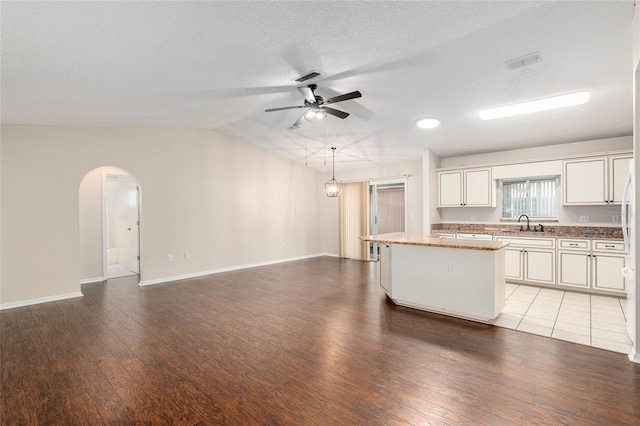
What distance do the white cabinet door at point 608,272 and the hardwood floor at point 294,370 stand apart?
7.69ft

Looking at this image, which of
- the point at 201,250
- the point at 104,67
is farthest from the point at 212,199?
the point at 104,67

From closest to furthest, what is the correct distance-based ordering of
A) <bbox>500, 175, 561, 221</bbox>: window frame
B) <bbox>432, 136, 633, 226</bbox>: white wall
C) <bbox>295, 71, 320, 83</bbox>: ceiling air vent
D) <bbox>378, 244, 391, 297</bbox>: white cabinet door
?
<bbox>295, 71, 320, 83</bbox>: ceiling air vent → <bbox>378, 244, 391, 297</bbox>: white cabinet door → <bbox>432, 136, 633, 226</bbox>: white wall → <bbox>500, 175, 561, 221</bbox>: window frame

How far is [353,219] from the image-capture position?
8.20 metres

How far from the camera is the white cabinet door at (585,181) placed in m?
4.59

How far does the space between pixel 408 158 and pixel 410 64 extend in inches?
157

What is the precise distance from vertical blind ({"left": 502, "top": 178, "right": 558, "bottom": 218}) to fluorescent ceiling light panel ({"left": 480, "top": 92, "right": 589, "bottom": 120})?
2.06 meters

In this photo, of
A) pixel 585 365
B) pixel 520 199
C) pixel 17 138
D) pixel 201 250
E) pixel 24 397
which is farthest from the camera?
pixel 201 250

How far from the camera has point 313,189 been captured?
348 inches

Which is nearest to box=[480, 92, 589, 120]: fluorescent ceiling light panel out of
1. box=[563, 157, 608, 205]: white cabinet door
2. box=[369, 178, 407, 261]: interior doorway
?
box=[563, 157, 608, 205]: white cabinet door

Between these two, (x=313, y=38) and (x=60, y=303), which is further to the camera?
(x=60, y=303)

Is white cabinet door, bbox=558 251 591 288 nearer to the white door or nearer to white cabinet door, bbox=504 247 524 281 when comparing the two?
white cabinet door, bbox=504 247 524 281

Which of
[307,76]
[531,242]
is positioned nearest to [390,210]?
[531,242]

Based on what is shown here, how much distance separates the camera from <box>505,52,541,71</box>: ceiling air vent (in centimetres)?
279

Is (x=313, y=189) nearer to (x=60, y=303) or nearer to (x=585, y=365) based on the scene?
(x=60, y=303)
